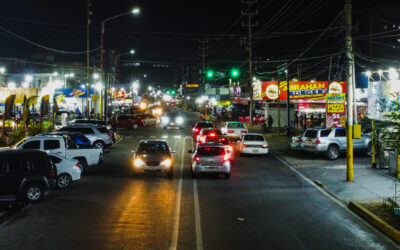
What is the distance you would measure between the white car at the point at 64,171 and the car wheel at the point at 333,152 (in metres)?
14.4

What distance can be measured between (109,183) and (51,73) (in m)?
61.1

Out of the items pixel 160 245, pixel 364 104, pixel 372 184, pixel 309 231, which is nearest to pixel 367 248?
pixel 309 231

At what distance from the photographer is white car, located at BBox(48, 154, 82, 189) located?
15.9 m

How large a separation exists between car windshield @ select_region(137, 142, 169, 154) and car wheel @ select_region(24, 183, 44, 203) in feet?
19.7

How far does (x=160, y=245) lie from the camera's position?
9.05 m

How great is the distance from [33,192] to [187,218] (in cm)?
484

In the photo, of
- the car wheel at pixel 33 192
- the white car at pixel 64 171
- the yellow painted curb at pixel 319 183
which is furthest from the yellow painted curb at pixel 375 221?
the white car at pixel 64 171

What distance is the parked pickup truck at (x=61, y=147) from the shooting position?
Answer: 61.9ft

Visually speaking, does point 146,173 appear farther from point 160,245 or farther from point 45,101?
point 45,101

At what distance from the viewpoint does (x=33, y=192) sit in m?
13.3

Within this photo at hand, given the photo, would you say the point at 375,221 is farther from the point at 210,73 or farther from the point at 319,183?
the point at 210,73

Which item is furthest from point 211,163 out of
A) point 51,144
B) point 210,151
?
point 51,144

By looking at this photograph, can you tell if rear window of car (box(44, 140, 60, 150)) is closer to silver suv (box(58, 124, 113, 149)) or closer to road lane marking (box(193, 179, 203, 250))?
road lane marking (box(193, 179, 203, 250))

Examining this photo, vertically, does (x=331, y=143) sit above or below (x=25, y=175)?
above
